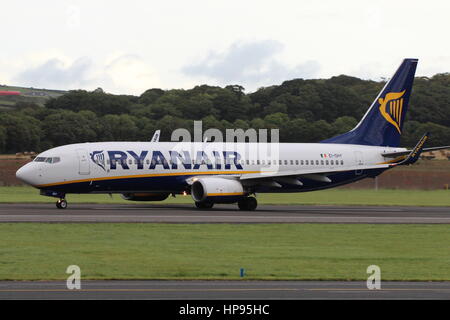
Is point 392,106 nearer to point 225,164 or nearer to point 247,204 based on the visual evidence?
point 225,164

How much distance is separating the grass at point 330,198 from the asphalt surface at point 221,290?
38.1 metres

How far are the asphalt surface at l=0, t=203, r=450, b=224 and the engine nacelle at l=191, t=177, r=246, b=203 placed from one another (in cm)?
95

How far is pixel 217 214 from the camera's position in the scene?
48.7m

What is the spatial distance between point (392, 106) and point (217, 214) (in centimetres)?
1945

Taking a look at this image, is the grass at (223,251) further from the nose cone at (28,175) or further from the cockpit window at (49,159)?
the cockpit window at (49,159)

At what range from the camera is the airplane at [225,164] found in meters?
51.9

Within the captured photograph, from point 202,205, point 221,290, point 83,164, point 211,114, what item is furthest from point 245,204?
point 211,114

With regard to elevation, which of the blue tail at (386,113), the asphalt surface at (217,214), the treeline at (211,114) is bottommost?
the asphalt surface at (217,214)

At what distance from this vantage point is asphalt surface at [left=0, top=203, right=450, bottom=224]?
4303 centimetres

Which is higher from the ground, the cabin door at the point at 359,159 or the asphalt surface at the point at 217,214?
the cabin door at the point at 359,159

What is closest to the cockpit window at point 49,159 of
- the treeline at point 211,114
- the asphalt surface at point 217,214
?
the asphalt surface at point 217,214

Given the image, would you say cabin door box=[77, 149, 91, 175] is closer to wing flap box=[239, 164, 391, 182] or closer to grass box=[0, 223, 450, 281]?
wing flap box=[239, 164, 391, 182]
